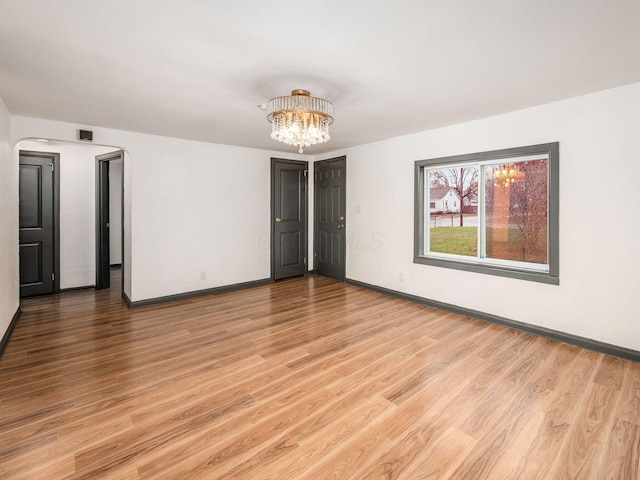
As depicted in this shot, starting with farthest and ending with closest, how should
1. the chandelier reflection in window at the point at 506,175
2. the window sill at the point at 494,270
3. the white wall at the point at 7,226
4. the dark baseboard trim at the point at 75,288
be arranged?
the dark baseboard trim at the point at 75,288 → the chandelier reflection in window at the point at 506,175 → the window sill at the point at 494,270 → the white wall at the point at 7,226

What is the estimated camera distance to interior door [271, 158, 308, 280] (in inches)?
226

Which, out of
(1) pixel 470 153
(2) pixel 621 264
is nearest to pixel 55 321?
(1) pixel 470 153

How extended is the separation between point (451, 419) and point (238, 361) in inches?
67.6

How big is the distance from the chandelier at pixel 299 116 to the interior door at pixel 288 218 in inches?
118

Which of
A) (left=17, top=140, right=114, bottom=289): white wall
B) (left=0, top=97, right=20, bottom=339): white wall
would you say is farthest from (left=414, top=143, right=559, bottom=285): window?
(left=17, top=140, right=114, bottom=289): white wall

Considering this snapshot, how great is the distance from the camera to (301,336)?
3320 millimetres

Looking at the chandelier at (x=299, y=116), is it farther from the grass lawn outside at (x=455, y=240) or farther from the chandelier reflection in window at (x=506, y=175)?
the grass lawn outside at (x=455, y=240)

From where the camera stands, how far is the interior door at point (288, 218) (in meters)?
5.73

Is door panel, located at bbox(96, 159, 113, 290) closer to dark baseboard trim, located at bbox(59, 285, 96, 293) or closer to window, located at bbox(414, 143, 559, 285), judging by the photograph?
dark baseboard trim, located at bbox(59, 285, 96, 293)

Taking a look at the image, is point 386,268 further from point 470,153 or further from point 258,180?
point 258,180

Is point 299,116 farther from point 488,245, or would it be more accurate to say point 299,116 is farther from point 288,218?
point 288,218

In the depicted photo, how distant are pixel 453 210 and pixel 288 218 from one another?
2895 millimetres

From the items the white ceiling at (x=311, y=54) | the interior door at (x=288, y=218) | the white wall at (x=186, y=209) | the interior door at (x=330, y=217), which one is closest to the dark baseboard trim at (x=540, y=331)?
the interior door at (x=330, y=217)

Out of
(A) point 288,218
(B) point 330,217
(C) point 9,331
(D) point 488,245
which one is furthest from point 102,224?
(D) point 488,245
